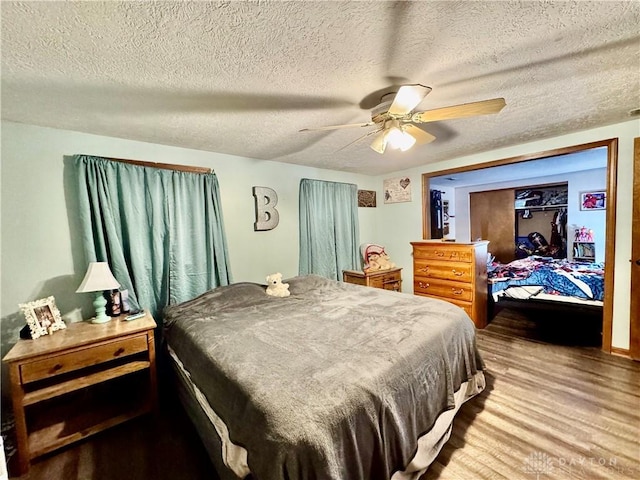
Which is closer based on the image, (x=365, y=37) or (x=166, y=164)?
(x=365, y=37)

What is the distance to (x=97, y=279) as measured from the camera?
1886mm

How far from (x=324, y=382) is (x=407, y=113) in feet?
5.01

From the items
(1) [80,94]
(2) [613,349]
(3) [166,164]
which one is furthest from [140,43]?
(2) [613,349]

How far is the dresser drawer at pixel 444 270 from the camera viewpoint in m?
3.17

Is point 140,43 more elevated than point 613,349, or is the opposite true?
point 140,43

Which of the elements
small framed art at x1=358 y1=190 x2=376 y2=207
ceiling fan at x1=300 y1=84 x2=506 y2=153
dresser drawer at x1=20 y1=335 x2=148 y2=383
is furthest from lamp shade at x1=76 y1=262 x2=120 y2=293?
small framed art at x1=358 y1=190 x2=376 y2=207

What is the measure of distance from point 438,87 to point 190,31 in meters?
1.38

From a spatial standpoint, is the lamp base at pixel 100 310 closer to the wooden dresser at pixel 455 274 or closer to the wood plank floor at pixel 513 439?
the wood plank floor at pixel 513 439

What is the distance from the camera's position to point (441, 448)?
1.56 meters

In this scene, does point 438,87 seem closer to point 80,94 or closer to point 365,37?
point 365,37

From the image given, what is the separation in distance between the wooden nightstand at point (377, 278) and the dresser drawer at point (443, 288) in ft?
1.28

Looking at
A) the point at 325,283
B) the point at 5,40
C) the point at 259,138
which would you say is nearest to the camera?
the point at 5,40

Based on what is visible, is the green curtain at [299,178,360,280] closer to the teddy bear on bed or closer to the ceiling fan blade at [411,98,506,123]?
the teddy bear on bed

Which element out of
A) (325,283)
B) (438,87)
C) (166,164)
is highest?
(438,87)
